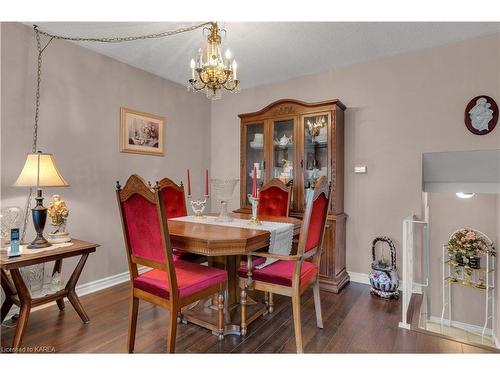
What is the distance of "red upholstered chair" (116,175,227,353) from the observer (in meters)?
1.58

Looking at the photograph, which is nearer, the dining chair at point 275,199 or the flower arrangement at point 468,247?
the flower arrangement at point 468,247

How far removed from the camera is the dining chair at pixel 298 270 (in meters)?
1.81

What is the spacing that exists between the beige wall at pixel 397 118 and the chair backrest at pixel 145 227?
231cm

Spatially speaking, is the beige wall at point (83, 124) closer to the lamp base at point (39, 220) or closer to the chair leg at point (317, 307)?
the lamp base at point (39, 220)

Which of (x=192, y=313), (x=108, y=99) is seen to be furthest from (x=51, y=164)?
(x=192, y=313)

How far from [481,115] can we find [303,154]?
64.6 inches

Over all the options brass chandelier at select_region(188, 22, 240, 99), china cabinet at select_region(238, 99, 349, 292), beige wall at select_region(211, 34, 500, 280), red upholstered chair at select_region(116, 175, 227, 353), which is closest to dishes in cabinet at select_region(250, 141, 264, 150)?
china cabinet at select_region(238, 99, 349, 292)

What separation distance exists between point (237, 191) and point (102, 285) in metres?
1.99

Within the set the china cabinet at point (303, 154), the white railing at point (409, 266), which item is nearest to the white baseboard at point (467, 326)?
the white railing at point (409, 266)

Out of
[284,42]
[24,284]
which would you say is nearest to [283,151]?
[284,42]

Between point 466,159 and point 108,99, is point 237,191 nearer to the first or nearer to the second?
point 108,99

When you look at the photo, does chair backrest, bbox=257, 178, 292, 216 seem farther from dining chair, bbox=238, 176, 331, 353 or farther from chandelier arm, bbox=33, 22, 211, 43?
chandelier arm, bbox=33, 22, 211, 43

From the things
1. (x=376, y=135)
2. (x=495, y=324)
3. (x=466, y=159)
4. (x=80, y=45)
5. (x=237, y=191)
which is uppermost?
(x=80, y=45)

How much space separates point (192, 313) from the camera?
2271 mm
